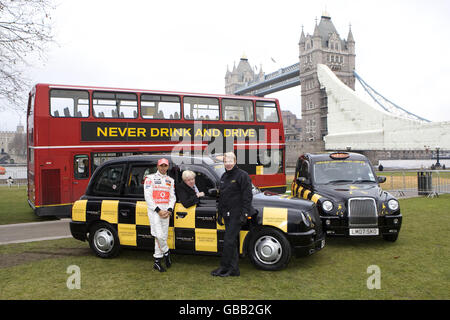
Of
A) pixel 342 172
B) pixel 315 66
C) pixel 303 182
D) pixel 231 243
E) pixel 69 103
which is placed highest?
pixel 315 66

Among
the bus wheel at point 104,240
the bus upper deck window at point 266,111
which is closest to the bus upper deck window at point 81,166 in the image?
the bus wheel at point 104,240

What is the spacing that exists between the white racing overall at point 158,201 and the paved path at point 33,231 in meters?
3.90

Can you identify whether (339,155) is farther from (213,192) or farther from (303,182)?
(213,192)

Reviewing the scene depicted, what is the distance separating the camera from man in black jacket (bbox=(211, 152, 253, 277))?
5.02 metres

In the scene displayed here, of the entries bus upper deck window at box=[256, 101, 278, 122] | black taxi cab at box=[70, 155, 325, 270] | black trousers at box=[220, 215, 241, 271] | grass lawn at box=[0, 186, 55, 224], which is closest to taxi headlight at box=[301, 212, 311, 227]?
black taxi cab at box=[70, 155, 325, 270]

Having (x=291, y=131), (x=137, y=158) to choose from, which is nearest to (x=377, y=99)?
(x=291, y=131)

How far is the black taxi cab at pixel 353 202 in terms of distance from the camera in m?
6.83

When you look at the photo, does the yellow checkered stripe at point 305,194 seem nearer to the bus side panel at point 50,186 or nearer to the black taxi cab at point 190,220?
the black taxi cab at point 190,220

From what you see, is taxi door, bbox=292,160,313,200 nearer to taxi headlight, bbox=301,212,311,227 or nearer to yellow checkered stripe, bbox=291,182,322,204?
yellow checkered stripe, bbox=291,182,322,204

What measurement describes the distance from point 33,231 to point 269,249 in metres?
6.56

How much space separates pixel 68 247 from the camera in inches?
283

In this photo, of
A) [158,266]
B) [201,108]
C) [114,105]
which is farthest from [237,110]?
[158,266]

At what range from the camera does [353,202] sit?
6.90m
